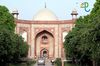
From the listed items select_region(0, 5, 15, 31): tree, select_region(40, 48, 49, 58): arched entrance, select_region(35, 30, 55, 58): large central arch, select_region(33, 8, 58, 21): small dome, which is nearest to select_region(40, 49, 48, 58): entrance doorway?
select_region(40, 48, 49, 58): arched entrance

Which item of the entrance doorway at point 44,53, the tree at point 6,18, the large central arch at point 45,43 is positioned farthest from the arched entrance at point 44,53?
the tree at point 6,18

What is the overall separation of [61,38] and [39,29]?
4.45m

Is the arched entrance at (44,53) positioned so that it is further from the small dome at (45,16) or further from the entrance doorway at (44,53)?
the small dome at (45,16)

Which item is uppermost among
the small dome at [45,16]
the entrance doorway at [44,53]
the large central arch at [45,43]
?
the small dome at [45,16]

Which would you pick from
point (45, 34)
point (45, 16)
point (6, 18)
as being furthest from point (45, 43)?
point (6, 18)

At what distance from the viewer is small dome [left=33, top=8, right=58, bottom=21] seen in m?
76.5

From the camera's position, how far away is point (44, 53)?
76625 millimetres

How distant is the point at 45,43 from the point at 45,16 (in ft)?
18.1

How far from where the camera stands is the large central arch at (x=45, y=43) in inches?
2945

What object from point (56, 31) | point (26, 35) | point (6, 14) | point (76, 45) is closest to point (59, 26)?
point (56, 31)

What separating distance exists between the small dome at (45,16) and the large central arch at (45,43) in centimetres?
323

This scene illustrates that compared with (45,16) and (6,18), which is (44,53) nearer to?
(45,16)

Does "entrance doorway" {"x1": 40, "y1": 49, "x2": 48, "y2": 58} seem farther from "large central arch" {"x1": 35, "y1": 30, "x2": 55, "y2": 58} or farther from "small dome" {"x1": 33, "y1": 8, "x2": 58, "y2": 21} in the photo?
"small dome" {"x1": 33, "y1": 8, "x2": 58, "y2": 21}

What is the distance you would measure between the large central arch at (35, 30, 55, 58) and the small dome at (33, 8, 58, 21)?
3.23 meters
